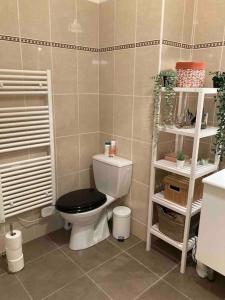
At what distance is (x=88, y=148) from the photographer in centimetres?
236

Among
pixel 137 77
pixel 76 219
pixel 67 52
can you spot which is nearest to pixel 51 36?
pixel 67 52

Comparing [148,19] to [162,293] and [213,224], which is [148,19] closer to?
[213,224]

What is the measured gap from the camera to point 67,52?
2.02 metres

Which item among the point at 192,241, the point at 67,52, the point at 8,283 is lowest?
the point at 8,283

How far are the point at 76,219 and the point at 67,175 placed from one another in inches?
19.2

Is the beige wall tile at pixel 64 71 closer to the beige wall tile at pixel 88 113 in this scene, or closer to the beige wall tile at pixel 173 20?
the beige wall tile at pixel 88 113

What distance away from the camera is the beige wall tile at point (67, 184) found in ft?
7.27

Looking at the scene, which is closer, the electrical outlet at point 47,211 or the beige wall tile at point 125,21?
→ the beige wall tile at point 125,21

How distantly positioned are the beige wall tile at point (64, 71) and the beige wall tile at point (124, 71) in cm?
36

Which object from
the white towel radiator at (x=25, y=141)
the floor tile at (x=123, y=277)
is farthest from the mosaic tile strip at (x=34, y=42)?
the floor tile at (x=123, y=277)

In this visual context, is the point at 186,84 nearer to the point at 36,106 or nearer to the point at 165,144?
the point at 165,144

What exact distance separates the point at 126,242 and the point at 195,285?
2.12 feet

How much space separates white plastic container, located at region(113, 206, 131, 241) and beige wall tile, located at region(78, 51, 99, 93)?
1.11 metres

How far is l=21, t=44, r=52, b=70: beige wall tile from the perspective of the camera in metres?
1.80
